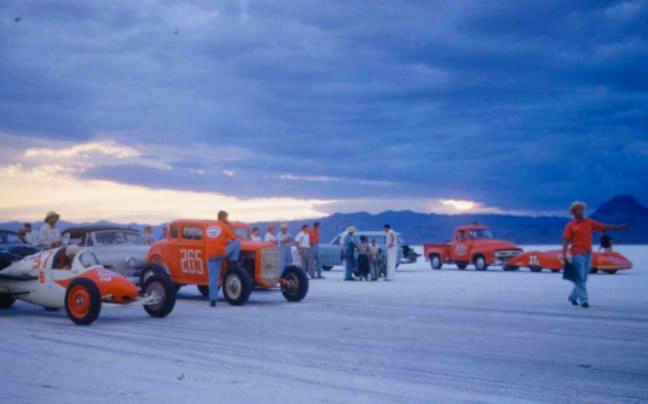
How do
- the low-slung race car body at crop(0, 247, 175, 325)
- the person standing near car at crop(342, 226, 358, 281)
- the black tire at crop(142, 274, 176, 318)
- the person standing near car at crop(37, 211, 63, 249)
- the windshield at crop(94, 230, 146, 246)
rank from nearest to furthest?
1. the low-slung race car body at crop(0, 247, 175, 325)
2. the black tire at crop(142, 274, 176, 318)
3. the person standing near car at crop(37, 211, 63, 249)
4. the windshield at crop(94, 230, 146, 246)
5. the person standing near car at crop(342, 226, 358, 281)

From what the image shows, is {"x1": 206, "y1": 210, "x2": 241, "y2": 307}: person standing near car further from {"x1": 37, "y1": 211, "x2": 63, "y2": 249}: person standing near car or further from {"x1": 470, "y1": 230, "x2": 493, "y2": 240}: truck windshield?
{"x1": 470, "y1": 230, "x2": 493, "y2": 240}: truck windshield

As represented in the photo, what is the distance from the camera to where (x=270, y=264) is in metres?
15.0

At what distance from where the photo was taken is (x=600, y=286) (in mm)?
20297

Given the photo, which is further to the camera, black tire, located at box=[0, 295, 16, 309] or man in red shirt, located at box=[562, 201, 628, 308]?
man in red shirt, located at box=[562, 201, 628, 308]

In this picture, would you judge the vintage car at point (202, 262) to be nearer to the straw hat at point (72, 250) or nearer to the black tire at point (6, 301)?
the black tire at point (6, 301)

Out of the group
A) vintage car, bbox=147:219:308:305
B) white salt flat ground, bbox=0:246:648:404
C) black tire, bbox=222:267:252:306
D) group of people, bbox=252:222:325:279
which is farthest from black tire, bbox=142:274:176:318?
group of people, bbox=252:222:325:279

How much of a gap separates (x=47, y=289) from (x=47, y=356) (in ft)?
13.2

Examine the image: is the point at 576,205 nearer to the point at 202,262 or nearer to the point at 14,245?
the point at 202,262

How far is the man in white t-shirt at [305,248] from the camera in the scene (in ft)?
77.3

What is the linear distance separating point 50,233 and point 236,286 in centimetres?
417

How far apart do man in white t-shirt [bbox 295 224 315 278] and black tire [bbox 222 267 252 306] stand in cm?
915

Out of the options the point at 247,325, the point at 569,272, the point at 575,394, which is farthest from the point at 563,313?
the point at 575,394

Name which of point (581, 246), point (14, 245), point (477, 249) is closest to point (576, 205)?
point (581, 246)

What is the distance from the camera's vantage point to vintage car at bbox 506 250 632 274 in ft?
89.8
